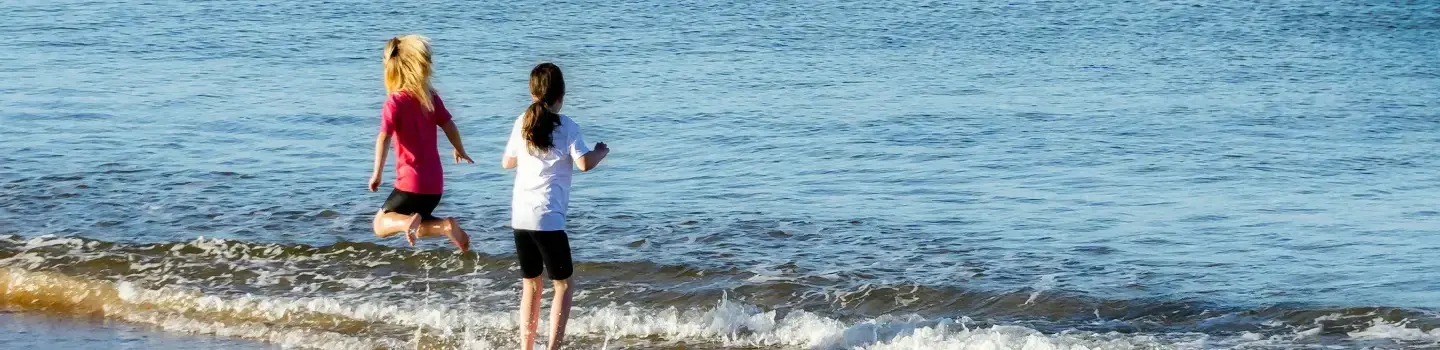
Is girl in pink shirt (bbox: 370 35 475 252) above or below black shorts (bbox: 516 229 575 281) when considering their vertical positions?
above

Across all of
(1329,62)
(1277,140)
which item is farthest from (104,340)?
(1329,62)

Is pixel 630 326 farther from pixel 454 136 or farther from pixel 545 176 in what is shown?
pixel 545 176

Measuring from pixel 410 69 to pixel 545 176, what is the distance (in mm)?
877

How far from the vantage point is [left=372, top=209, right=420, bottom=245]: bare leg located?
23.7 ft

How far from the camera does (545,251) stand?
22.4 feet

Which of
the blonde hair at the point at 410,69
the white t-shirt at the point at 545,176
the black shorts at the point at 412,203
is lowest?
the black shorts at the point at 412,203

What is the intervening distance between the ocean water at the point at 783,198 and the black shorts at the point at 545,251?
126 centimetres

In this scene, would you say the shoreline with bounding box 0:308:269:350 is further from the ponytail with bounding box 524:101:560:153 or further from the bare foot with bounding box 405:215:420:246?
the ponytail with bounding box 524:101:560:153

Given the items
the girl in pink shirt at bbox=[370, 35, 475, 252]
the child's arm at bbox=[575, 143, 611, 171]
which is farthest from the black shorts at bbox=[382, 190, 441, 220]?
the child's arm at bbox=[575, 143, 611, 171]

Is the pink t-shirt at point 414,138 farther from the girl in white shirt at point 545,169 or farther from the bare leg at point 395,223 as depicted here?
the girl in white shirt at point 545,169

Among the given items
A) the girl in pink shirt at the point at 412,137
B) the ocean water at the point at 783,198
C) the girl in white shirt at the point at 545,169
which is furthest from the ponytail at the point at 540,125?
the ocean water at the point at 783,198

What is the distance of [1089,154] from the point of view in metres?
15.8

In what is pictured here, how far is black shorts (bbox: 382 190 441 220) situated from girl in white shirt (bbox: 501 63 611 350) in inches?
23.2

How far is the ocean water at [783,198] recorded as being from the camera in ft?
28.9
